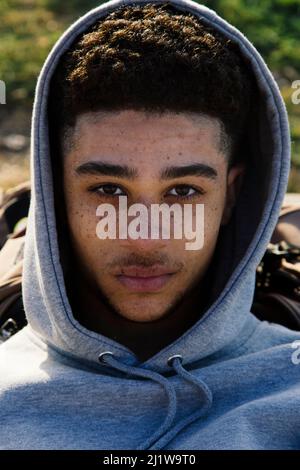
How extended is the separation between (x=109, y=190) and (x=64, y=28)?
569 centimetres

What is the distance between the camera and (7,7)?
847cm

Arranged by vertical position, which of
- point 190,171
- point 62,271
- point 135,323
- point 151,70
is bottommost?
point 135,323

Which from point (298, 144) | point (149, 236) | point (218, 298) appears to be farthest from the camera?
point (298, 144)

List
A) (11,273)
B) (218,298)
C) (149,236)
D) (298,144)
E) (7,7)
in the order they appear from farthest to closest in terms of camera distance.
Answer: (7,7)
(298,144)
(11,273)
(218,298)
(149,236)

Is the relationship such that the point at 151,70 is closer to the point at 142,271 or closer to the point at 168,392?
the point at 142,271

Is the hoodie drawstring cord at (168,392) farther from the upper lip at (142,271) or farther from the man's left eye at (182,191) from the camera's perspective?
the man's left eye at (182,191)

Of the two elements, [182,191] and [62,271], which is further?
[62,271]

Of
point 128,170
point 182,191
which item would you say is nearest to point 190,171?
point 182,191

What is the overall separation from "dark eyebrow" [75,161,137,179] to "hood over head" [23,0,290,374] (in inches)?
6.0

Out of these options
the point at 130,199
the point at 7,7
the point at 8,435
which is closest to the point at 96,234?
the point at 130,199

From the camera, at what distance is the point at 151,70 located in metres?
2.36

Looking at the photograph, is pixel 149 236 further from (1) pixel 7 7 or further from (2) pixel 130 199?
(1) pixel 7 7

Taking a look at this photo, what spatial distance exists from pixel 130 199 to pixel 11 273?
2.55ft

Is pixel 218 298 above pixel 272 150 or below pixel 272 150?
below
